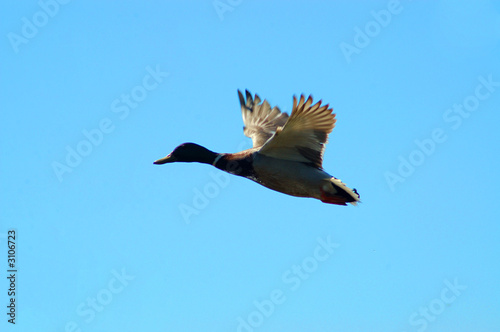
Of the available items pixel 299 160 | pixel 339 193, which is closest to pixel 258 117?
pixel 299 160

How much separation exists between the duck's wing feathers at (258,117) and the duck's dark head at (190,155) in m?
1.40

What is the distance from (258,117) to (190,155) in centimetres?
208

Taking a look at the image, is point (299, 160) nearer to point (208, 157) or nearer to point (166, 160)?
point (208, 157)

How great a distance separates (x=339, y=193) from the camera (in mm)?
→ 10953

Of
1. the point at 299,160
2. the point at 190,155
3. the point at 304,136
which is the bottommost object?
the point at 299,160

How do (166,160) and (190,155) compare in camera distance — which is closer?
(190,155)

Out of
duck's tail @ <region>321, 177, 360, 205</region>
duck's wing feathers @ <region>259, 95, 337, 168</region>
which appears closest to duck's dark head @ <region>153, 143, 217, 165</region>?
duck's wing feathers @ <region>259, 95, 337, 168</region>

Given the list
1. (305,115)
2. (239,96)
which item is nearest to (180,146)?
(239,96)

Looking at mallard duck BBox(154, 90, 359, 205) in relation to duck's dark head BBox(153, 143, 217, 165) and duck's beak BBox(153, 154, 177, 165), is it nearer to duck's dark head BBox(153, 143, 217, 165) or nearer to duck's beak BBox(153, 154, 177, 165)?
duck's dark head BBox(153, 143, 217, 165)

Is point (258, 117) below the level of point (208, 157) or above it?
above

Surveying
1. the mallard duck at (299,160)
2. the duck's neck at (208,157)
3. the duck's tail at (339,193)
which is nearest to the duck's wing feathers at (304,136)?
the mallard duck at (299,160)

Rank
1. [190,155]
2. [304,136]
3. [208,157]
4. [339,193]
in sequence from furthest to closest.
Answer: [190,155]
[208,157]
[304,136]
[339,193]

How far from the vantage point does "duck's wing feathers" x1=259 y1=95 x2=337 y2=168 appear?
10.8 meters

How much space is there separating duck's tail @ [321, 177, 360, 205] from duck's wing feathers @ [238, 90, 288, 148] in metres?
3.05
